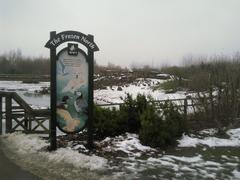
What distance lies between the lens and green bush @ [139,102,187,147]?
9727 mm

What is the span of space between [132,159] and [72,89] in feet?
7.93

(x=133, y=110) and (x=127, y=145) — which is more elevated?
(x=133, y=110)

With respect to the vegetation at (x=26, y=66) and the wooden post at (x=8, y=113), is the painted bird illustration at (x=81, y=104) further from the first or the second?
the vegetation at (x=26, y=66)

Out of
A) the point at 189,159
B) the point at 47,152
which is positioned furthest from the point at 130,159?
the point at 47,152

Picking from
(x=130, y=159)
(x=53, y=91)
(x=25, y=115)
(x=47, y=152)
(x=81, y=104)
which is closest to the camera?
(x=130, y=159)

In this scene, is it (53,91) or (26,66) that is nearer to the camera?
(53,91)

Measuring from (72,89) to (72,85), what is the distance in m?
0.10

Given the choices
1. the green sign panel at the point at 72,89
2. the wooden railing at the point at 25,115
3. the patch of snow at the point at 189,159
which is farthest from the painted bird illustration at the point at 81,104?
the patch of snow at the point at 189,159

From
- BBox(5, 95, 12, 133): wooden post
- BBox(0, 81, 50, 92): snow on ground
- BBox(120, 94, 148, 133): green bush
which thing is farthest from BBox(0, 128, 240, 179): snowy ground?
BBox(0, 81, 50, 92): snow on ground

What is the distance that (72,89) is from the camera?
9.62 meters

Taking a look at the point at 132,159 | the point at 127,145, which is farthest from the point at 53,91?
the point at 132,159

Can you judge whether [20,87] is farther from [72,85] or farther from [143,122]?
[143,122]

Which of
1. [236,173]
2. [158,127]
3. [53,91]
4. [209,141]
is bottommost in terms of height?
[236,173]

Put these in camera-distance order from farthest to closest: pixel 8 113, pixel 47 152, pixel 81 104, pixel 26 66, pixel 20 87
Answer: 1. pixel 26 66
2. pixel 20 87
3. pixel 8 113
4. pixel 81 104
5. pixel 47 152
